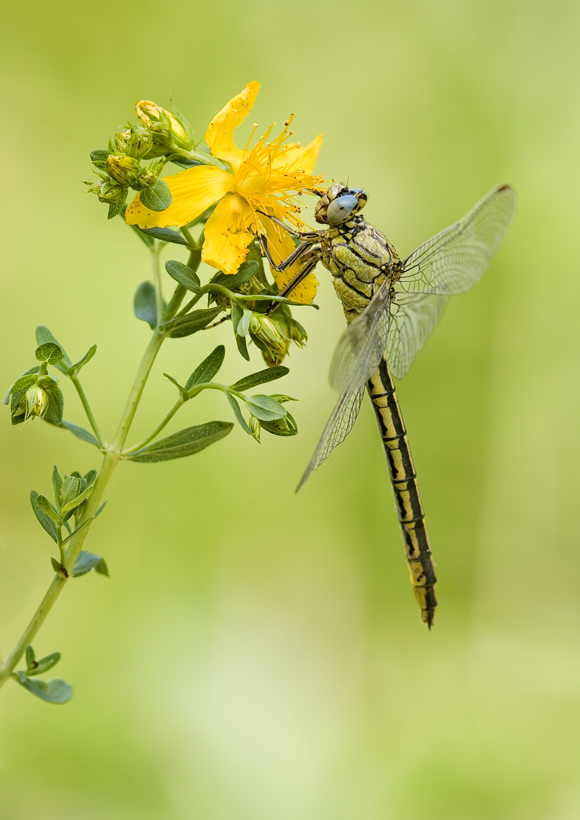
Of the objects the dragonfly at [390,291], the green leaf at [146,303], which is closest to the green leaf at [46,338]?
the green leaf at [146,303]

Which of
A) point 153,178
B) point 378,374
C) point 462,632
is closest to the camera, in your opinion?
point 153,178

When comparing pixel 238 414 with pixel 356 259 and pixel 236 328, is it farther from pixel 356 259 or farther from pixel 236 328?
pixel 356 259

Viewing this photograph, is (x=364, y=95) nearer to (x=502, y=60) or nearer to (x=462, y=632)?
(x=502, y=60)

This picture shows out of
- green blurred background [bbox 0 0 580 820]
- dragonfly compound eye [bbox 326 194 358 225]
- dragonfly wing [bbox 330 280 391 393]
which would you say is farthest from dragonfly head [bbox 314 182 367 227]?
green blurred background [bbox 0 0 580 820]

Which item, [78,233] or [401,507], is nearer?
[401,507]

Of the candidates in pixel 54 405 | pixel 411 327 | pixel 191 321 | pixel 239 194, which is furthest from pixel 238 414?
pixel 411 327

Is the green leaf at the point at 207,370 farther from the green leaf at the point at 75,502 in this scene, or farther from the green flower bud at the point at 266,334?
the green leaf at the point at 75,502

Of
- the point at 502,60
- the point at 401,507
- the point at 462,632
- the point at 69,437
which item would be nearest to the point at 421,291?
the point at 401,507
